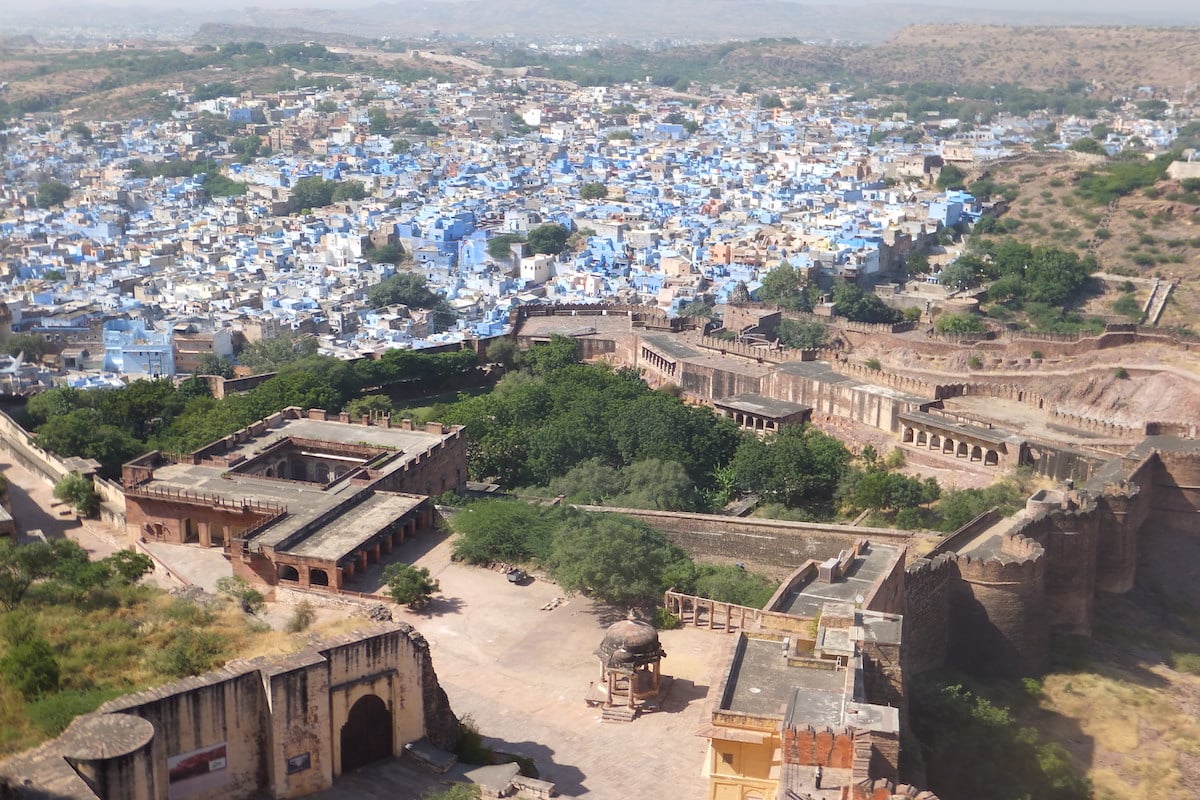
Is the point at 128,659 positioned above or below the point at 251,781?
above

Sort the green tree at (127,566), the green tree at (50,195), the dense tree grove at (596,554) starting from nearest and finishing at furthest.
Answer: the green tree at (127,566) < the dense tree grove at (596,554) < the green tree at (50,195)

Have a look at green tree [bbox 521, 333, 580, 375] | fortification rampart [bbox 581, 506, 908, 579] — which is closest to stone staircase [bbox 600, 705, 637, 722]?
fortification rampart [bbox 581, 506, 908, 579]

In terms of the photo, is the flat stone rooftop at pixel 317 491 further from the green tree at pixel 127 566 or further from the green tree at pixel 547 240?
the green tree at pixel 547 240

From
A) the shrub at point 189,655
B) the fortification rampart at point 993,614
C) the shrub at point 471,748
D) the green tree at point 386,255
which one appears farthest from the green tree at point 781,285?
the shrub at point 189,655

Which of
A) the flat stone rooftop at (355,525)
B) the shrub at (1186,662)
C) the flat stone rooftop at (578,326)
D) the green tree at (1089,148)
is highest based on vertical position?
the green tree at (1089,148)

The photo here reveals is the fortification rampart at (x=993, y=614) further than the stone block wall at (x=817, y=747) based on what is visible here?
Yes

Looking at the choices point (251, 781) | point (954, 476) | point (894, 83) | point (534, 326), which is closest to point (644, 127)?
point (894, 83)

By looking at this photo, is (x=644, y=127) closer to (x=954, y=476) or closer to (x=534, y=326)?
(x=534, y=326)
